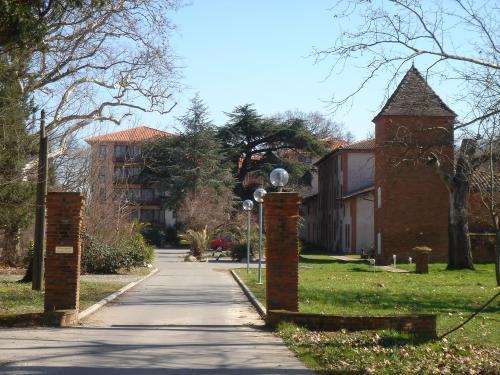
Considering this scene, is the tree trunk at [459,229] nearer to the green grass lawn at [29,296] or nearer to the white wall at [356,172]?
the green grass lawn at [29,296]

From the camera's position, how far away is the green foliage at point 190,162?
2552 inches

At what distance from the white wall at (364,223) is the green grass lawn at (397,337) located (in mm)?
35137

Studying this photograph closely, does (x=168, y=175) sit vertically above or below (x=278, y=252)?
above

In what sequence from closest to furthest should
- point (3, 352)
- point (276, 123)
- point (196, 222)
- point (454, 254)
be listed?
1. point (3, 352)
2. point (454, 254)
3. point (196, 222)
4. point (276, 123)

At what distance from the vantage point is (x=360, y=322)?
528 inches

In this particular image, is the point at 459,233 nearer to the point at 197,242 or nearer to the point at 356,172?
the point at 197,242

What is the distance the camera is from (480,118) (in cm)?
1584

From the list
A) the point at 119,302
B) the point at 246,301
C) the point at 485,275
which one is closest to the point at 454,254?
the point at 485,275

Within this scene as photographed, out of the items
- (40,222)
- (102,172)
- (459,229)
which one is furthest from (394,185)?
(40,222)

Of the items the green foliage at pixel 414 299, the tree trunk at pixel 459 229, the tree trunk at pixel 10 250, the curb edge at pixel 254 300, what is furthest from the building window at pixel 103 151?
the tree trunk at pixel 459 229

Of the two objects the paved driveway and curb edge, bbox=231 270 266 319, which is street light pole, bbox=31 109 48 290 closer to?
the paved driveway

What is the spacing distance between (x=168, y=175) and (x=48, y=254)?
5170 cm

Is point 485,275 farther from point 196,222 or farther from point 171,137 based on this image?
point 171,137

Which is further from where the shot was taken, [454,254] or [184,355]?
[454,254]
